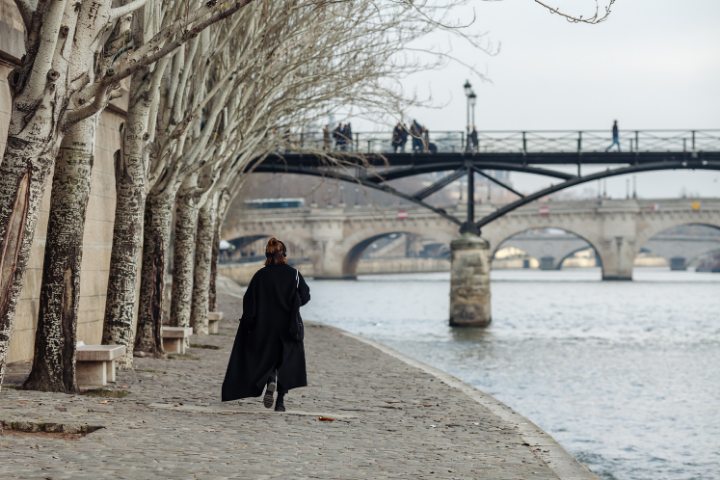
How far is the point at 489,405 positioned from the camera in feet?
28.5

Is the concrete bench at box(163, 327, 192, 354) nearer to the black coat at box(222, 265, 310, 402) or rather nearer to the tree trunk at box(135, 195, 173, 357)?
the tree trunk at box(135, 195, 173, 357)

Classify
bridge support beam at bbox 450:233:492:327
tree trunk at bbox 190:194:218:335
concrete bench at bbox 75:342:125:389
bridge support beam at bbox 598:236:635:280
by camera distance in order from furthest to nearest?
bridge support beam at bbox 598:236:635:280, bridge support beam at bbox 450:233:492:327, tree trunk at bbox 190:194:218:335, concrete bench at bbox 75:342:125:389

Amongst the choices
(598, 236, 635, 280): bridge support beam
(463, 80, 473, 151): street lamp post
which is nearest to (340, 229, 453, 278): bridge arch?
(598, 236, 635, 280): bridge support beam

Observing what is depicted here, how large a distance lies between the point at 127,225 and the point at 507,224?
60147 mm

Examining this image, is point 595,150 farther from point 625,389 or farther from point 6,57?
point 6,57

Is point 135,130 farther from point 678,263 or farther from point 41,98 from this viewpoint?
point 678,263

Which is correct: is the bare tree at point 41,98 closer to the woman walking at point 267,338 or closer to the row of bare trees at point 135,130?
the row of bare trees at point 135,130

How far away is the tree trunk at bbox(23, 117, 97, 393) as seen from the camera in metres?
7.02

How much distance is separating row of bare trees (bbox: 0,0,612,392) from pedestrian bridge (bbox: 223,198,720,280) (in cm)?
5150

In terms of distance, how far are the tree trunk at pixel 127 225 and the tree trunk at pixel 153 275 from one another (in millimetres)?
1232

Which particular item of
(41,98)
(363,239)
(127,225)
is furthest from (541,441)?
(363,239)

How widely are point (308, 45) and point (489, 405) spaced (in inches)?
257

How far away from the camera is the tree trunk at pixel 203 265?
1484 cm

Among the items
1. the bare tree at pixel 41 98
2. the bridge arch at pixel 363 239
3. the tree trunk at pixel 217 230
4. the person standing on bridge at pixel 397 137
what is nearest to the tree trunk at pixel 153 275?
the bare tree at pixel 41 98
